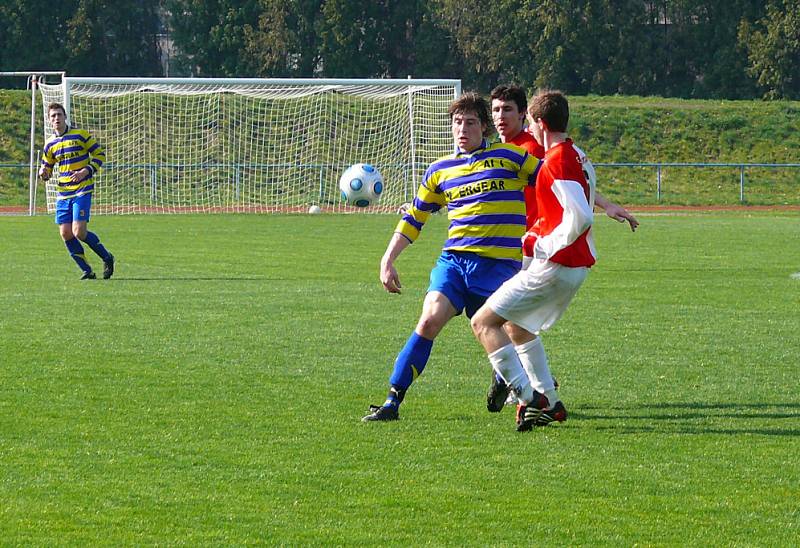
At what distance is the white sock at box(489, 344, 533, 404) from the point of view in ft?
22.1

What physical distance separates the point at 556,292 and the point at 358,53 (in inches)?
2071

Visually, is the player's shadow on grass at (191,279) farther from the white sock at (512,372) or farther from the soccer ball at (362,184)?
the soccer ball at (362,184)

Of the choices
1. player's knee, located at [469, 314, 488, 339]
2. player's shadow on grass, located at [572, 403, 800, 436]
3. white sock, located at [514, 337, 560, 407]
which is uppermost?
player's knee, located at [469, 314, 488, 339]

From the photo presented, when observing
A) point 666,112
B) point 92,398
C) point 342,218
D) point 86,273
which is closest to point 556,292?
point 92,398

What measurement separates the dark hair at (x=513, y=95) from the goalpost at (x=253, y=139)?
2157 centimetres

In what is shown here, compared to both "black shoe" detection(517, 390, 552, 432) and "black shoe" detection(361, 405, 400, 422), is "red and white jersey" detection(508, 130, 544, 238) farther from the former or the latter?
"black shoe" detection(361, 405, 400, 422)

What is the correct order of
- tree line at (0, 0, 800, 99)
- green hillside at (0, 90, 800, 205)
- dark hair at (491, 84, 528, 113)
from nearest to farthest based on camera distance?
dark hair at (491, 84, 528, 113), green hillside at (0, 90, 800, 205), tree line at (0, 0, 800, 99)

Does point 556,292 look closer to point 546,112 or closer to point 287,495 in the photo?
point 546,112

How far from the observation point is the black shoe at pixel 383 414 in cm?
701

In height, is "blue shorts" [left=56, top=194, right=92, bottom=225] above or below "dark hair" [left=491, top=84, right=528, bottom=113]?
below

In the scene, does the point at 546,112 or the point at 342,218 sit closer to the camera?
the point at 546,112

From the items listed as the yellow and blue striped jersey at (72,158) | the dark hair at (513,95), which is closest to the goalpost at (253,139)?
the yellow and blue striped jersey at (72,158)

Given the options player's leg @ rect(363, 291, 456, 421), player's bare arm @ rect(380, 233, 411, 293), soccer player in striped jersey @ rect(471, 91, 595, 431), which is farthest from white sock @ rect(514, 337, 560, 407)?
player's bare arm @ rect(380, 233, 411, 293)

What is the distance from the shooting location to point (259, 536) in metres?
4.88
